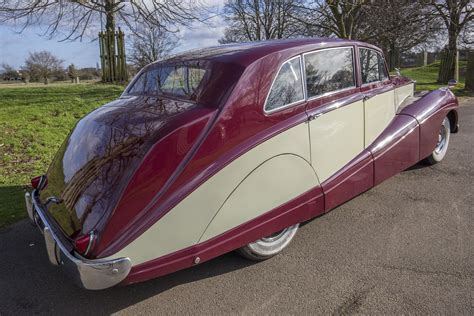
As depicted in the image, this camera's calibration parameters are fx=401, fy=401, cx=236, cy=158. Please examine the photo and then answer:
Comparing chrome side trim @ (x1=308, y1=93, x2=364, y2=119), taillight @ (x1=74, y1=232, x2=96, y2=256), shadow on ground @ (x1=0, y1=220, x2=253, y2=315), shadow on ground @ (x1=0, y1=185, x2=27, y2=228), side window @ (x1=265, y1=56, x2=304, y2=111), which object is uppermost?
side window @ (x1=265, y1=56, x2=304, y2=111)

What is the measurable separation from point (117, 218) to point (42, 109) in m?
7.07

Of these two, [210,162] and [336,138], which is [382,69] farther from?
[210,162]

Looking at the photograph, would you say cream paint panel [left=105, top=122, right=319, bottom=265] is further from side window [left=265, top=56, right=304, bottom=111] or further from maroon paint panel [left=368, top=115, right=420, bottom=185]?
maroon paint panel [left=368, top=115, right=420, bottom=185]

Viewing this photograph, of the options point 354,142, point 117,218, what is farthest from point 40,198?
point 354,142

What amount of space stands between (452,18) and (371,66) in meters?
14.8

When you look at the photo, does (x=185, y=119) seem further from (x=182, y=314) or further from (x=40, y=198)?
(x=40, y=198)

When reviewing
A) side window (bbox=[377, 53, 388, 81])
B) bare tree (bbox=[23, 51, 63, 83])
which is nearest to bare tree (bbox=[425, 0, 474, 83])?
side window (bbox=[377, 53, 388, 81])

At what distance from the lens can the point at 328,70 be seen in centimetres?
367

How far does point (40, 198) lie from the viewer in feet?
10.9

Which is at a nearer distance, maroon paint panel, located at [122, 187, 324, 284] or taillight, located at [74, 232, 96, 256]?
taillight, located at [74, 232, 96, 256]

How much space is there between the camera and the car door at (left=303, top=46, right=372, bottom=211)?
3.39m

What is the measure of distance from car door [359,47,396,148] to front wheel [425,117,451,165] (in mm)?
1339

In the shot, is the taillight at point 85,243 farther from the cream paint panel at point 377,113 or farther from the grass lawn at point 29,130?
the cream paint panel at point 377,113

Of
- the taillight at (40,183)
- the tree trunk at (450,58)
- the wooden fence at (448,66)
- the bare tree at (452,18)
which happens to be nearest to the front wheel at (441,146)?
the taillight at (40,183)
